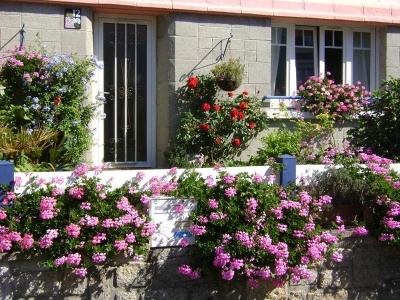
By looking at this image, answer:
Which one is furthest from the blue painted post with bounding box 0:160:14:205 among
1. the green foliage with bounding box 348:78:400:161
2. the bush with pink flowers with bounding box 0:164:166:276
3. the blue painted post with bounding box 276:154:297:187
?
the green foliage with bounding box 348:78:400:161

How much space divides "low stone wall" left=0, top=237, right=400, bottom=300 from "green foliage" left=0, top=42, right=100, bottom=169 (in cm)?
233

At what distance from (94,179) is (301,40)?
507 centimetres

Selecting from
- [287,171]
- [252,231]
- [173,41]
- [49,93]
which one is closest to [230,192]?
[252,231]

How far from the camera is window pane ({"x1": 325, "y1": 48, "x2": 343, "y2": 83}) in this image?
9555mm

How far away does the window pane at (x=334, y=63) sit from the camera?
31.3ft

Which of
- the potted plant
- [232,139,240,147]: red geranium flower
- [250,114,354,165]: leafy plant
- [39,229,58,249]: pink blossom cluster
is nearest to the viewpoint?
[39,229,58,249]: pink blossom cluster

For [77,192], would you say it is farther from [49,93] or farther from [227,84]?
[227,84]

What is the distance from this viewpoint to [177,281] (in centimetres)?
561

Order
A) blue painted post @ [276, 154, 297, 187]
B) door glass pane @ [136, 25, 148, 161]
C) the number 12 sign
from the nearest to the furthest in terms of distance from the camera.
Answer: blue painted post @ [276, 154, 297, 187] → the number 12 sign → door glass pane @ [136, 25, 148, 161]

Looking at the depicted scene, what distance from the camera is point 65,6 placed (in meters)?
8.07

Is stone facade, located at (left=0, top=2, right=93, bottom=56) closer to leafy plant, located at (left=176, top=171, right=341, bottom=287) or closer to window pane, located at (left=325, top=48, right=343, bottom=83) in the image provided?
leafy plant, located at (left=176, top=171, right=341, bottom=287)

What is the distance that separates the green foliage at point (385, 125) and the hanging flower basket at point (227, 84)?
5.76ft

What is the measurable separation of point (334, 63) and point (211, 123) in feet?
7.95

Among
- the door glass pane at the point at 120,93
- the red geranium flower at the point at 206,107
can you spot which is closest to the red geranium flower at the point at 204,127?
the red geranium flower at the point at 206,107
